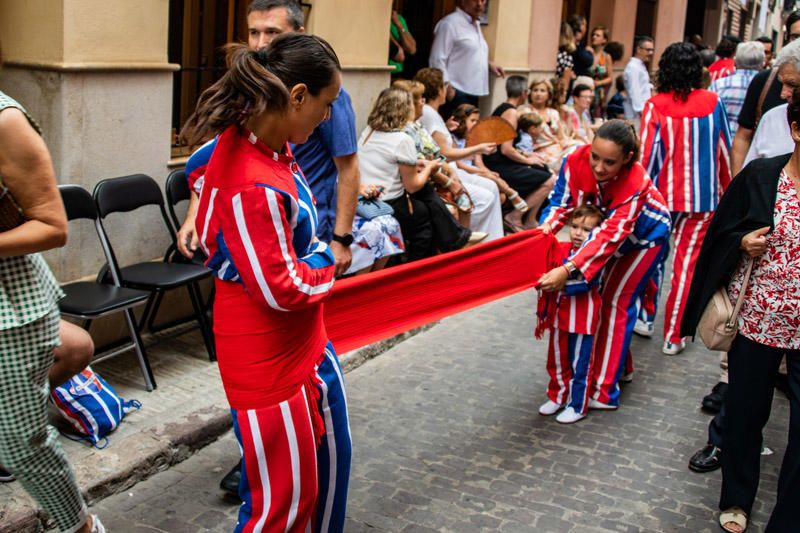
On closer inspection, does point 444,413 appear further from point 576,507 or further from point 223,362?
point 223,362

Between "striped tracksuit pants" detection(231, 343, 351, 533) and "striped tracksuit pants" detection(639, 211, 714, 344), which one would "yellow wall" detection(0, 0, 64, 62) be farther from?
"striped tracksuit pants" detection(639, 211, 714, 344)

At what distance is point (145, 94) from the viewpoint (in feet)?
19.4

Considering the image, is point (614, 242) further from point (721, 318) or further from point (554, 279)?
point (721, 318)

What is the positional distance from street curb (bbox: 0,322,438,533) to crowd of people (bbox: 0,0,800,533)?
36 cm

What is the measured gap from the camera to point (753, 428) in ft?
13.3

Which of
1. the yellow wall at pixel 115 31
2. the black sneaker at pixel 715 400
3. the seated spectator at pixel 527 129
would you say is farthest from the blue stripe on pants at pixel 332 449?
the seated spectator at pixel 527 129

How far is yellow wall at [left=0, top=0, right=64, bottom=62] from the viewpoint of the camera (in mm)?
5336

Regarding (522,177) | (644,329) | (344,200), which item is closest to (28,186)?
(344,200)

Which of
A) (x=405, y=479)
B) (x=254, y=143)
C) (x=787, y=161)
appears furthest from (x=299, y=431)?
(x=787, y=161)

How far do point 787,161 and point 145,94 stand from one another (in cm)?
370

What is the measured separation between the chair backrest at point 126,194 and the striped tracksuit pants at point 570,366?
250 cm

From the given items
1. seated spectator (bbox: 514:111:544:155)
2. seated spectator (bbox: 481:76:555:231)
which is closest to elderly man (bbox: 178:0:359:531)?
seated spectator (bbox: 481:76:555:231)

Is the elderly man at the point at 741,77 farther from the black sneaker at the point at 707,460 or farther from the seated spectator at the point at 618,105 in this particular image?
the seated spectator at the point at 618,105

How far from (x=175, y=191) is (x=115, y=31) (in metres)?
1.04
